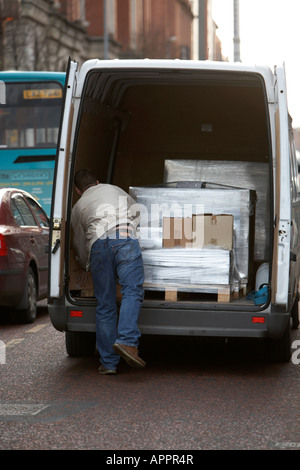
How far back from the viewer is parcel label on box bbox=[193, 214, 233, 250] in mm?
8305

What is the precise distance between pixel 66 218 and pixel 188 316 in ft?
4.19

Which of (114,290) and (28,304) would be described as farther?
(28,304)

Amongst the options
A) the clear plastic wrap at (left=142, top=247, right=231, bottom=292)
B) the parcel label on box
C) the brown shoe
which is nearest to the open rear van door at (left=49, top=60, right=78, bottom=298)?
the brown shoe

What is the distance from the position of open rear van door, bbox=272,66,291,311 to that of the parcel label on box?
0.71 metres

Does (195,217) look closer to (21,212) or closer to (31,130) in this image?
(21,212)

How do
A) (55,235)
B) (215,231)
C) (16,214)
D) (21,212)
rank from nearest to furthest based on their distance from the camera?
(55,235)
(215,231)
(16,214)
(21,212)

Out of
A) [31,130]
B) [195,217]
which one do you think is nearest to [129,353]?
[195,217]

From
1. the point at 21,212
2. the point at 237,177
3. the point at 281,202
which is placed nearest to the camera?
the point at 281,202

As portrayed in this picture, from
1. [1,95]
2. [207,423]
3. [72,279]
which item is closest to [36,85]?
[1,95]

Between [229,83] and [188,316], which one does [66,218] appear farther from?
[229,83]

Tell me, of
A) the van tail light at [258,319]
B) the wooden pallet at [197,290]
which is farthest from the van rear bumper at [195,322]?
the wooden pallet at [197,290]

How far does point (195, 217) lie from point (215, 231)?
0.22 meters

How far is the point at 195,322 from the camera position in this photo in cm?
775

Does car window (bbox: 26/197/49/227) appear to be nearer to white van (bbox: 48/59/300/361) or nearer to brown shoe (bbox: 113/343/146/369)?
white van (bbox: 48/59/300/361)
